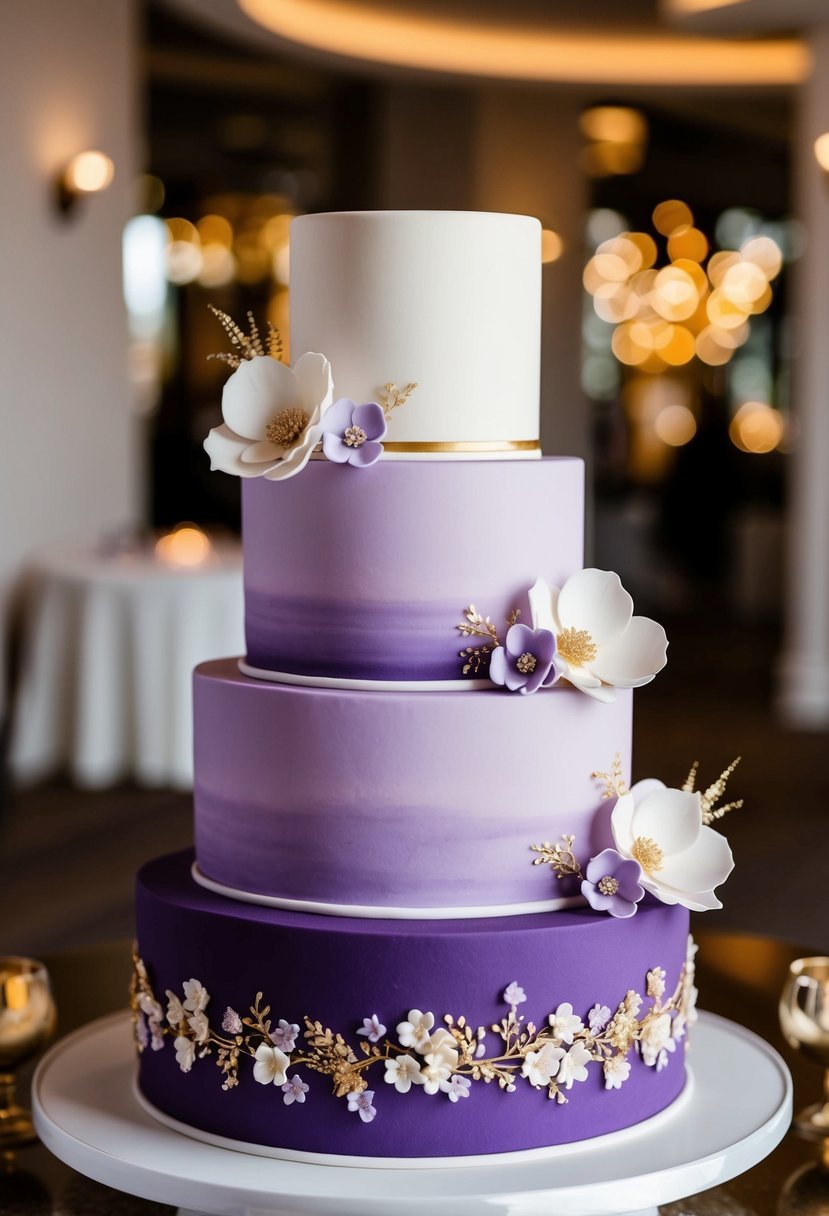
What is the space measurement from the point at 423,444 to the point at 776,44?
25.8ft

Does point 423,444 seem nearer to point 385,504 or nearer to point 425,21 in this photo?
point 385,504

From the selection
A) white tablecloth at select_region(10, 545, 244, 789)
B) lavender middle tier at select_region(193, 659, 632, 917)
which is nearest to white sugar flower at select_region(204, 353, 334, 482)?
lavender middle tier at select_region(193, 659, 632, 917)

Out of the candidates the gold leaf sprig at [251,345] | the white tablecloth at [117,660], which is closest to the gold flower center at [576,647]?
the gold leaf sprig at [251,345]

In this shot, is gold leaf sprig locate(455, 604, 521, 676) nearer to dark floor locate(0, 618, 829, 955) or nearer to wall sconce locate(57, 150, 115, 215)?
dark floor locate(0, 618, 829, 955)

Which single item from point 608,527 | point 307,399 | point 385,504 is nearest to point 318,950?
point 385,504

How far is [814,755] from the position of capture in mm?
7180

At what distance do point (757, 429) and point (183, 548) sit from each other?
10773mm

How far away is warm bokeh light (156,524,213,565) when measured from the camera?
6.46 meters

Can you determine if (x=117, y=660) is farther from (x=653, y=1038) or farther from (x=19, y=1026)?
(x=653, y=1038)

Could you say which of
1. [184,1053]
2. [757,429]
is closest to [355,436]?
[184,1053]

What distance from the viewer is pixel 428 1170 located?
5.69 ft

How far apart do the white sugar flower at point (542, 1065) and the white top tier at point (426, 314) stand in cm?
68

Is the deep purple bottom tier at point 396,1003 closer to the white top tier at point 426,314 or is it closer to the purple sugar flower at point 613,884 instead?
the purple sugar flower at point 613,884

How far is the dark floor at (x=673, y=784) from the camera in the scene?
15.1ft
